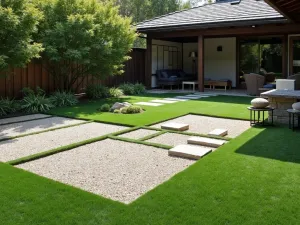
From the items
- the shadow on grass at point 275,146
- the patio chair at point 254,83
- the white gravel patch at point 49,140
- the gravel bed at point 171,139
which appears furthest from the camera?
the patio chair at point 254,83

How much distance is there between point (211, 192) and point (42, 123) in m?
4.99

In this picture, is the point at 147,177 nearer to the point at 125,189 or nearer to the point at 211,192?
the point at 125,189

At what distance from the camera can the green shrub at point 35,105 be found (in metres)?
8.74

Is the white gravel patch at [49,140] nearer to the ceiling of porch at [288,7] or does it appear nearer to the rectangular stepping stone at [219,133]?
the rectangular stepping stone at [219,133]

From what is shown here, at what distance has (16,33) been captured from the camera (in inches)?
289

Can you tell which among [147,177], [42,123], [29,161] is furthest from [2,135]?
[147,177]

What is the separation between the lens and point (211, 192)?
3.19 metres

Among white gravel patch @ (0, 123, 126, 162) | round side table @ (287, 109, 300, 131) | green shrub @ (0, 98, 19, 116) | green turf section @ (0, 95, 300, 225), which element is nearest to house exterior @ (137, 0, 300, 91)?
round side table @ (287, 109, 300, 131)

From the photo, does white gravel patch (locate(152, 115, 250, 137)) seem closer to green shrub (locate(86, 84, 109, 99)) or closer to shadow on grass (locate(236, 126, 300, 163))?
shadow on grass (locate(236, 126, 300, 163))

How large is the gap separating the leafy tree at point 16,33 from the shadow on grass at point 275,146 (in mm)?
5460

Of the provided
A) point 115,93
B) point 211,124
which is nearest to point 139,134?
point 211,124

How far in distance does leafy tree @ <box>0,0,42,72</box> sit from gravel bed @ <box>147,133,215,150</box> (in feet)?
13.1

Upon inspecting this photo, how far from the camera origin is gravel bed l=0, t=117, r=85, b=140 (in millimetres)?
6188

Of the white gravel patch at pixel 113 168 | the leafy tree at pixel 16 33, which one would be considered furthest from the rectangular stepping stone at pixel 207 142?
the leafy tree at pixel 16 33
